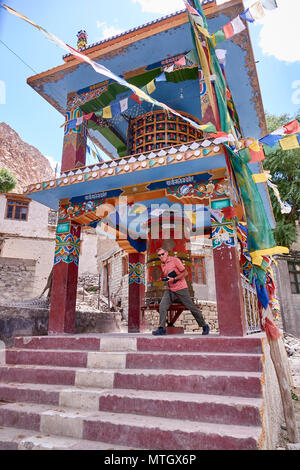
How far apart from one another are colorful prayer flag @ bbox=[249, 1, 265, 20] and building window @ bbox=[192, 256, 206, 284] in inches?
633

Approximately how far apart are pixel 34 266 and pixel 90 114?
17.4 meters

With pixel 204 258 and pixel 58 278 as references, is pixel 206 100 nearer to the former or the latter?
pixel 58 278

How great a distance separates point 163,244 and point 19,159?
167ft

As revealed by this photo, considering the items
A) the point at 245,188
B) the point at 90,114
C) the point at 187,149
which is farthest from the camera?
the point at 90,114

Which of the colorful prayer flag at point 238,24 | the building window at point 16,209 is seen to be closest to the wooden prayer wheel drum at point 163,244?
the colorful prayer flag at point 238,24

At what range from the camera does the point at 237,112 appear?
26.3 feet

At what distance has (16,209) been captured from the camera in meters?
23.7

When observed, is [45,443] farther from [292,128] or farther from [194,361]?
[292,128]

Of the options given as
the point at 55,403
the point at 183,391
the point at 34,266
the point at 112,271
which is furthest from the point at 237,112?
the point at 34,266

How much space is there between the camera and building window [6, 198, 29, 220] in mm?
23469

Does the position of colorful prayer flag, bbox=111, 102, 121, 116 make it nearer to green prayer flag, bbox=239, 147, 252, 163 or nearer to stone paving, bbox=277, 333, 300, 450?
green prayer flag, bbox=239, 147, 252, 163

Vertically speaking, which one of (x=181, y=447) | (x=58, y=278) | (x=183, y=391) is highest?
(x=58, y=278)

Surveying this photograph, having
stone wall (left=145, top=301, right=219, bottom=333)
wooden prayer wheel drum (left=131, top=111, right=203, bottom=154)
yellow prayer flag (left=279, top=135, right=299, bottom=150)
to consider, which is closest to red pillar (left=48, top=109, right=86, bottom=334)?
wooden prayer wheel drum (left=131, top=111, right=203, bottom=154)

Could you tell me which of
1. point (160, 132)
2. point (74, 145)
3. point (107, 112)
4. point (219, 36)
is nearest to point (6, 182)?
point (74, 145)
